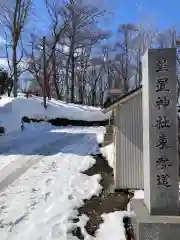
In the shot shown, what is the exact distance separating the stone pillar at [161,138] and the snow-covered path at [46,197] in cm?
157

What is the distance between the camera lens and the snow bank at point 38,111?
27.7 m

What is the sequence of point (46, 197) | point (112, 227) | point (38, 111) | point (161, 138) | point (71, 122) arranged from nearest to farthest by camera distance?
point (161, 138)
point (112, 227)
point (46, 197)
point (38, 111)
point (71, 122)

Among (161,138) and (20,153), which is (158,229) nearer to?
(161,138)

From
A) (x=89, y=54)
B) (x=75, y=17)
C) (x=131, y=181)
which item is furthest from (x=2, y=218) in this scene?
(x=89, y=54)

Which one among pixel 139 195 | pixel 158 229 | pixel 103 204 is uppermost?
pixel 158 229

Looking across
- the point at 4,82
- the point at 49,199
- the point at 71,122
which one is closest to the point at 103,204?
the point at 49,199

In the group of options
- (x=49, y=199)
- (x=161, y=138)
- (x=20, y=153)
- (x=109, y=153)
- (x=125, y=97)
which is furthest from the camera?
(x=20, y=153)

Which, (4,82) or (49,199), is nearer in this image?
(49,199)

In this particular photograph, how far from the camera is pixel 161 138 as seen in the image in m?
5.40

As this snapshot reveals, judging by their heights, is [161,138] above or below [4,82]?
below

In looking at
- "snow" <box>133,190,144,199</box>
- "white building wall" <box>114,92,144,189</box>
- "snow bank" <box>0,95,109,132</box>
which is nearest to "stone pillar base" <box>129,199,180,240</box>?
"snow" <box>133,190,144,199</box>

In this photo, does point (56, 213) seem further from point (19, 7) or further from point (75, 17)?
point (75, 17)

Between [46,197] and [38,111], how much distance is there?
25.6 metres

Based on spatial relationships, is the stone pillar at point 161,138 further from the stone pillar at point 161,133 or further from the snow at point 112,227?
the snow at point 112,227
